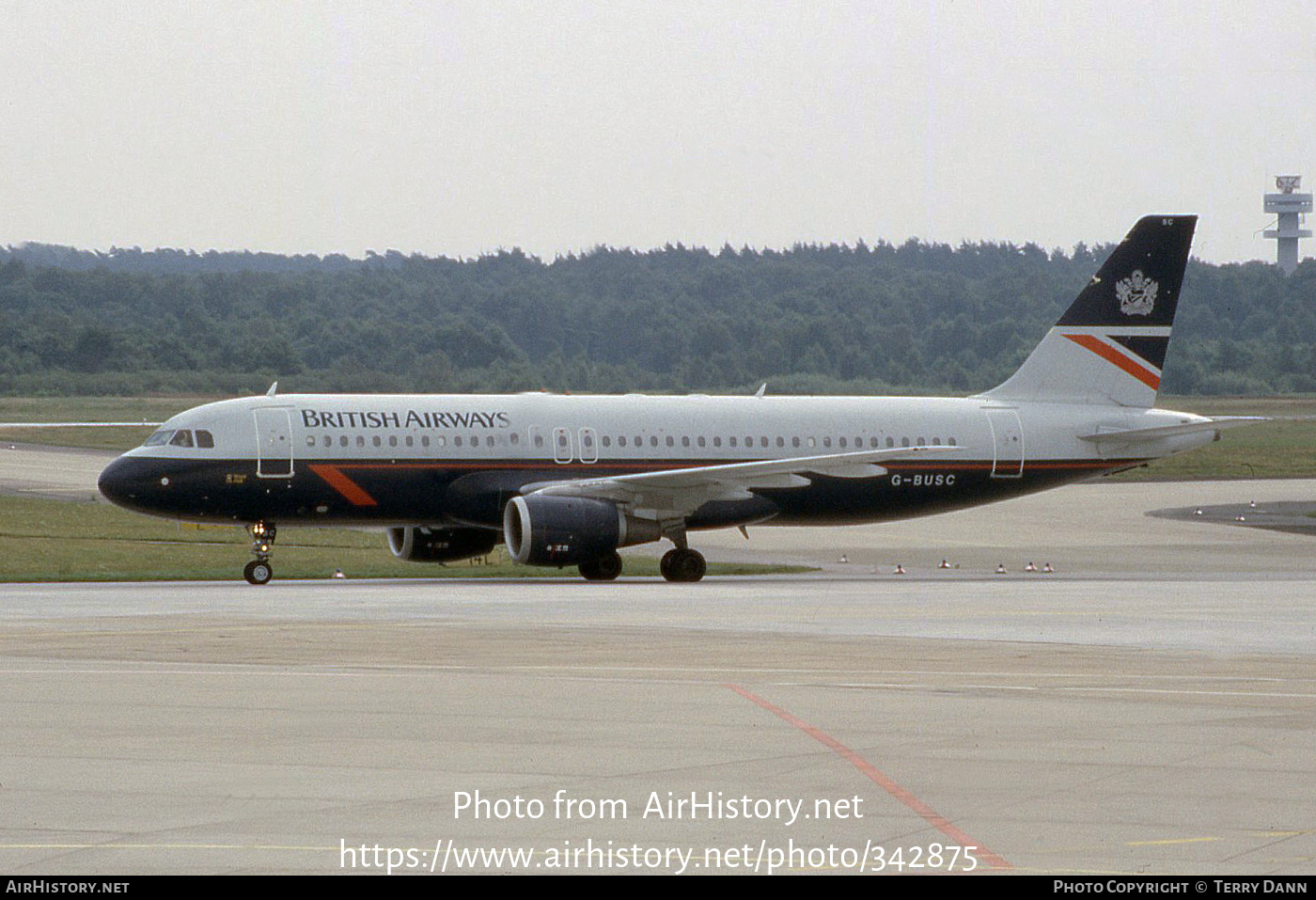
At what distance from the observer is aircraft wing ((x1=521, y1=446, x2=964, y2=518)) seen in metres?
36.1

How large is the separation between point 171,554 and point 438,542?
1010 centimetres

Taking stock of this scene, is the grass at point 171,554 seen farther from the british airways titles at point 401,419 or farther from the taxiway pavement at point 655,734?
the taxiway pavement at point 655,734

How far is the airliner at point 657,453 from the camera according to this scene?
3506 cm

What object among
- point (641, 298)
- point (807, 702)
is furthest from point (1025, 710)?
point (641, 298)

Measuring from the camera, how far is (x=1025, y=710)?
1648 centimetres

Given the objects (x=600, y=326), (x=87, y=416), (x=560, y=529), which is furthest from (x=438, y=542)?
(x=600, y=326)

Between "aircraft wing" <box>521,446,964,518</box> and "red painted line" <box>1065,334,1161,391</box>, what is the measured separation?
18.4ft

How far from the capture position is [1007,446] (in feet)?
132

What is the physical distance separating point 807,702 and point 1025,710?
1.93 meters

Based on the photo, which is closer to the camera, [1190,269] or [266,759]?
[266,759]

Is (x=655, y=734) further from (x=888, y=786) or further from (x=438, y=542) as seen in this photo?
A: (x=438, y=542)

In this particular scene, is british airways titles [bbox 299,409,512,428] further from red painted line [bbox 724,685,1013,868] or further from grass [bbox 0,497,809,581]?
red painted line [bbox 724,685,1013,868]

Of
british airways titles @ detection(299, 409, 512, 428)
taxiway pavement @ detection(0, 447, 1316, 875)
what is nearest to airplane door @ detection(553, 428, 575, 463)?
british airways titles @ detection(299, 409, 512, 428)
